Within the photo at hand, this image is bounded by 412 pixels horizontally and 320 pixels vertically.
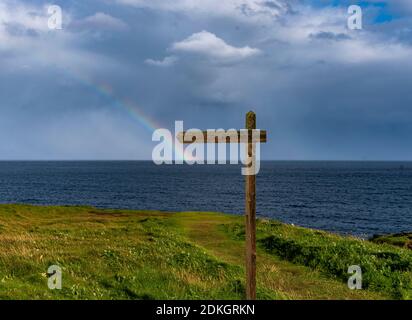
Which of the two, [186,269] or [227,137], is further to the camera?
[186,269]

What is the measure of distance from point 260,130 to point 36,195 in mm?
131173

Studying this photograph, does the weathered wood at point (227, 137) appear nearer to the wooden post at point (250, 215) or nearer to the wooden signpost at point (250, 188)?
the wooden signpost at point (250, 188)

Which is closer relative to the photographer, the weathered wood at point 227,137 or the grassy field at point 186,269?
the weathered wood at point 227,137

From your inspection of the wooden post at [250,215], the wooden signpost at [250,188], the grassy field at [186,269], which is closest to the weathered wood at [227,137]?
the wooden signpost at [250,188]

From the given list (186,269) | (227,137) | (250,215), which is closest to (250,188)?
(250,215)

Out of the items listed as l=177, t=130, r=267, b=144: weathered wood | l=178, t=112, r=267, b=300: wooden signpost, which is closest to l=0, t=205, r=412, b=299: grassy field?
l=178, t=112, r=267, b=300: wooden signpost

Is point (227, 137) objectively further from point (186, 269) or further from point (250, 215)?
point (186, 269)

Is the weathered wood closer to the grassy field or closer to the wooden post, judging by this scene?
the wooden post

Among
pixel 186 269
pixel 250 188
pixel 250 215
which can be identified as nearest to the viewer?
pixel 250 188

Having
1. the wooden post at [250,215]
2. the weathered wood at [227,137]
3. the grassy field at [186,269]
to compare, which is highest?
the weathered wood at [227,137]

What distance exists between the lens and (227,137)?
42.1 feet

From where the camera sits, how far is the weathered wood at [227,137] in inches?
497

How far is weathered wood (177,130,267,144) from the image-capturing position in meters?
12.6
